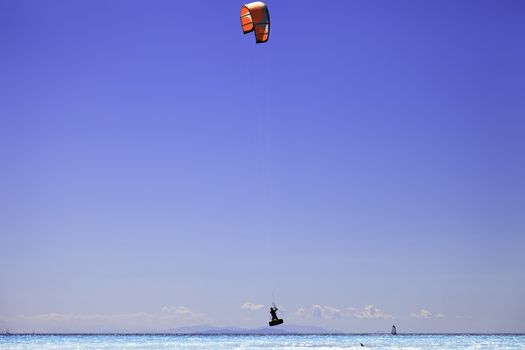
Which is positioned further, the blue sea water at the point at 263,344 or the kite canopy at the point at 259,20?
the blue sea water at the point at 263,344

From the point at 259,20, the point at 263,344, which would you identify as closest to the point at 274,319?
the point at 259,20

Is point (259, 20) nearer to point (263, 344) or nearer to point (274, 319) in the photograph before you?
point (274, 319)

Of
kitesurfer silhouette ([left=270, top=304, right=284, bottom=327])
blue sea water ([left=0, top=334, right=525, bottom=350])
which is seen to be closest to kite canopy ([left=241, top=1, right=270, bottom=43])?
kitesurfer silhouette ([left=270, top=304, right=284, bottom=327])

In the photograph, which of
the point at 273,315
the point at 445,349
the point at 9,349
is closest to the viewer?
the point at 273,315

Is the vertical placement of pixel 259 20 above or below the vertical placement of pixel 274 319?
above

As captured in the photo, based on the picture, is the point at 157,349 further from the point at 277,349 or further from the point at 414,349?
the point at 414,349

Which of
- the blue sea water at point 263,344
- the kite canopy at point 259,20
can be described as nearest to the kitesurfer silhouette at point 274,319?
the kite canopy at point 259,20

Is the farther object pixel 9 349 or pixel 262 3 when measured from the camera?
pixel 9 349

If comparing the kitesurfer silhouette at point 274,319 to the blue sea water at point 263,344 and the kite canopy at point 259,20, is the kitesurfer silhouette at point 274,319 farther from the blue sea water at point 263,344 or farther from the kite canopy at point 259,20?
the blue sea water at point 263,344

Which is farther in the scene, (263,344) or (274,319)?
(263,344)

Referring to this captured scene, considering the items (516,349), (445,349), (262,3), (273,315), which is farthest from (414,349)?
(262,3)

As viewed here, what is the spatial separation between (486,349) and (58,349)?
125ft

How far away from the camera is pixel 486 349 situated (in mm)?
68875

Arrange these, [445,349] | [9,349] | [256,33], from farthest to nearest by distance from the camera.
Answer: [445,349], [9,349], [256,33]
